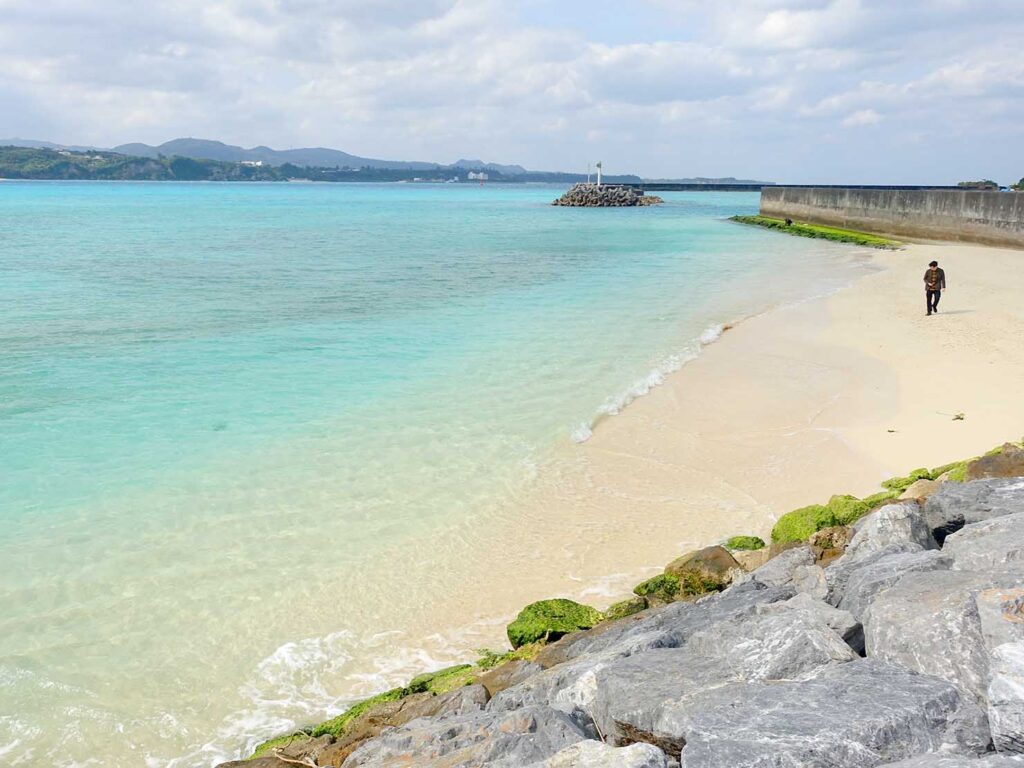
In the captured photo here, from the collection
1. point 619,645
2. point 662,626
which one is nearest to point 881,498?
point 662,626

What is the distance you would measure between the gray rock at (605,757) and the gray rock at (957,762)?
2.93 feet

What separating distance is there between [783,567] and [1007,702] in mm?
3350

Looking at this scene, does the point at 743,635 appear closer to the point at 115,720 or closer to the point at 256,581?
the point at 115,720

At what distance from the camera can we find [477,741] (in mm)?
4250

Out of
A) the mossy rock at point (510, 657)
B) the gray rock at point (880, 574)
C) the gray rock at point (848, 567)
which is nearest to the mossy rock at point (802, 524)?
the gray rock at point (848, 567)

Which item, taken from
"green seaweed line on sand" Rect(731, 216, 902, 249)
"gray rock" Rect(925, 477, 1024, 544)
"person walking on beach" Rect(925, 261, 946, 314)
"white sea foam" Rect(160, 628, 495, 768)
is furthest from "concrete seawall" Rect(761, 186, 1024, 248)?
"white sea foam" Rect(160, 628, 495, 768)

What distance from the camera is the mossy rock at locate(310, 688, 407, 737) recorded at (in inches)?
221

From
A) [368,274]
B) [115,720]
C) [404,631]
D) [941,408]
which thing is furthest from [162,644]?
[368,274]

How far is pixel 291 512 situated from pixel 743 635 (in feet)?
20.4

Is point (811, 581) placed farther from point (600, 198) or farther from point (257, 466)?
point (600, 198)

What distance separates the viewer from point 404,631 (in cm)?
708

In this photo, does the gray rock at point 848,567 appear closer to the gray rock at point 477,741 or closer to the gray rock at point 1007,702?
the gray rock at point 1007,702

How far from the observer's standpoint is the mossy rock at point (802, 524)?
775 cm

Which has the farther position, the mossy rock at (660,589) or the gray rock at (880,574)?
the mossy rock at (660,589)
